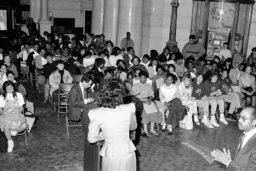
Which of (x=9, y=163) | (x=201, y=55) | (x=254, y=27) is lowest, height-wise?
(x=9, y=163)

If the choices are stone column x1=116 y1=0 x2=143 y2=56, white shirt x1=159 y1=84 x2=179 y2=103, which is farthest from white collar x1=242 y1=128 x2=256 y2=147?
stone column x1=116 y1=0 x2=143 y2=56

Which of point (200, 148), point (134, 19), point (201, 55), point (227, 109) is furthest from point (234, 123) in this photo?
point (134, 19)

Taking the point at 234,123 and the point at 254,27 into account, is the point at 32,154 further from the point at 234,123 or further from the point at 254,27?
the point at 254,27

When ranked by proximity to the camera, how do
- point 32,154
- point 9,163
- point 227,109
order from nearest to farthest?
point 9,163
point 32,154
point 227,109

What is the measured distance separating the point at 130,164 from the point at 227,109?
20.5 feet

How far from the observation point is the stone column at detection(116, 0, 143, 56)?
14.3 metres

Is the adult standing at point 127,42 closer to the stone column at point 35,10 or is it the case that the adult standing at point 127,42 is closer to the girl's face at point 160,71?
the girl's face at point 160,71

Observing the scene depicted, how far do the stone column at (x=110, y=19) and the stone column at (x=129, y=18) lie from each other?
0.18m

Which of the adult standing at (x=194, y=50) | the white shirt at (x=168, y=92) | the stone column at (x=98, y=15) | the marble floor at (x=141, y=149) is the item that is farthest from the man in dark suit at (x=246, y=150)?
the stone column at (x=98, y=15)

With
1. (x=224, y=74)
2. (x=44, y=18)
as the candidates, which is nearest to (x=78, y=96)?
(x=224, y=74)

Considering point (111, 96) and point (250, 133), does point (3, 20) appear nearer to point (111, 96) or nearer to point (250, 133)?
point (111, 96)

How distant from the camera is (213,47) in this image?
14625 millimetres

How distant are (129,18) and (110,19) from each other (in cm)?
77

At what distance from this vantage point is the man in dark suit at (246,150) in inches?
137
